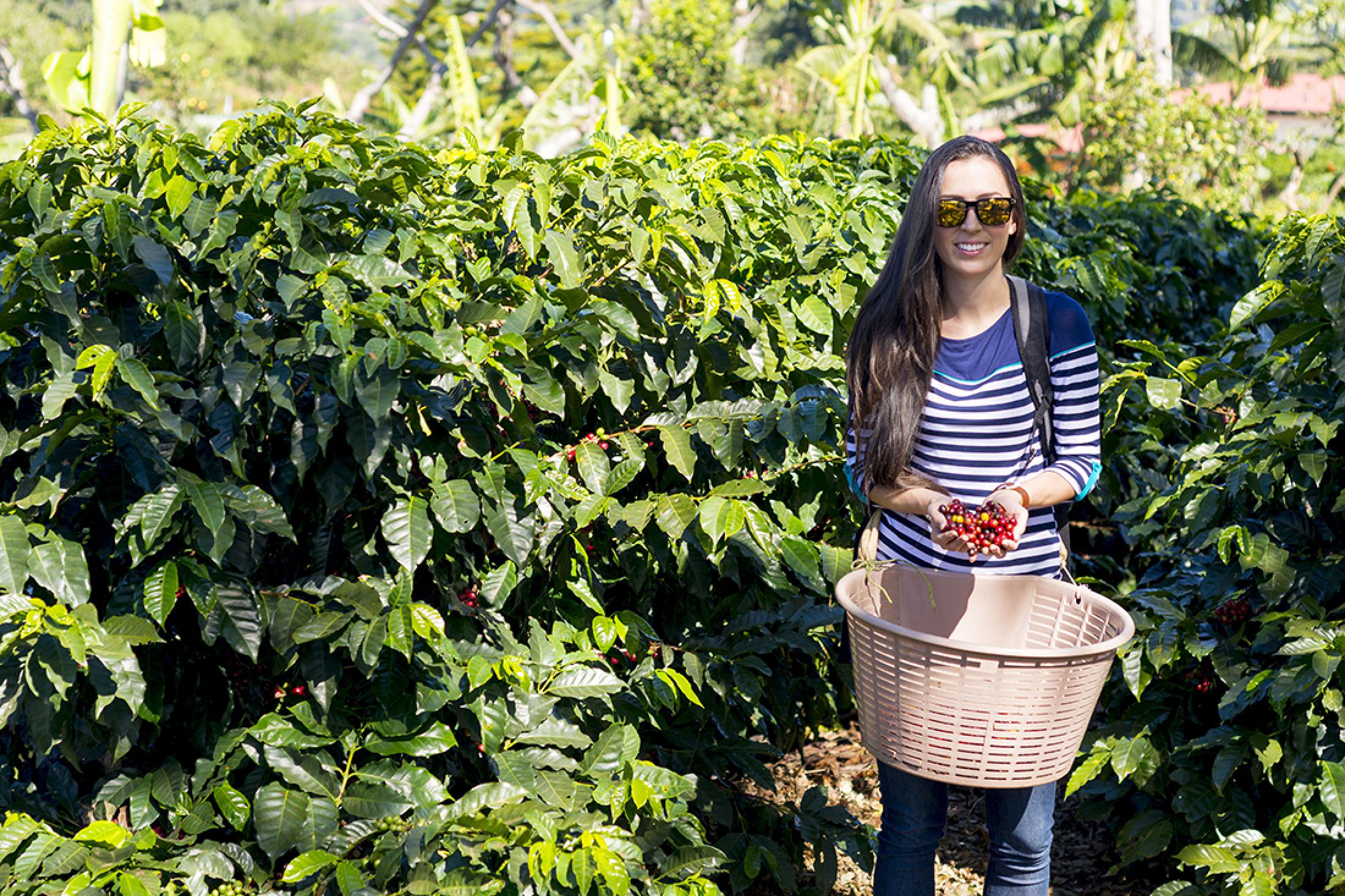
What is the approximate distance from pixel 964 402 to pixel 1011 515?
0.93ft

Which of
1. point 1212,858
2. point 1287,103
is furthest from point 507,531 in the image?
point 1287,103

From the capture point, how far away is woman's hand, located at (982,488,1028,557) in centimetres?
208

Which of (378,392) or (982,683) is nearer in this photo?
(378,392)

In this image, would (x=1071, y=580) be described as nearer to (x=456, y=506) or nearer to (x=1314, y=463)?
(x=1314, y=463)

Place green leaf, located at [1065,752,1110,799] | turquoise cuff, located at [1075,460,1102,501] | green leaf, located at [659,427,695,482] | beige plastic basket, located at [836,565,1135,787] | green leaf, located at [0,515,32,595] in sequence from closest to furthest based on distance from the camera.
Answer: green leaf, located at [0,515,32,595] < beige plastic basket, located at [836,565,1135,787] < turquoise cuff, located at [1075,460,1102,501] < green leaf, located at [659,427,695,482] < green leaf, located at [1065,752,1110,799]

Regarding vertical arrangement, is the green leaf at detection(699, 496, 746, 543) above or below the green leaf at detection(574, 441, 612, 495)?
below

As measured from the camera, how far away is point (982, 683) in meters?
2.00

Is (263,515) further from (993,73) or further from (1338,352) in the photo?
(993,73)

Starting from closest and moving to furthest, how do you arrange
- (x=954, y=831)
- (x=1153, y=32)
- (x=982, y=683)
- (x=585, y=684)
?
(x=982, y=683) → (x=585, y=684) → (x=954, y=831) → (x=1153, y=32)

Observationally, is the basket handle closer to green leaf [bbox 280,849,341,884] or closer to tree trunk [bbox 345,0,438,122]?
green leaf [bbox 280,849,341,884]

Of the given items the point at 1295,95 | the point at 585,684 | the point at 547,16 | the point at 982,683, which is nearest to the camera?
the point at 982,683

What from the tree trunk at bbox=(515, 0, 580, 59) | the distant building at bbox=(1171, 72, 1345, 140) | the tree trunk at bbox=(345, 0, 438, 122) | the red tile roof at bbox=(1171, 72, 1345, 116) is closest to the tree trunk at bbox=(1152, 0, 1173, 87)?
the red tile roof at bbox=(1171, 72, 1345, 116)

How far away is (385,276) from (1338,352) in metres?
1.97

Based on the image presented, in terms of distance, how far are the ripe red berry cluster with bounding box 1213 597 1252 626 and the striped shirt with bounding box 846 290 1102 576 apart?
70 centimetres
